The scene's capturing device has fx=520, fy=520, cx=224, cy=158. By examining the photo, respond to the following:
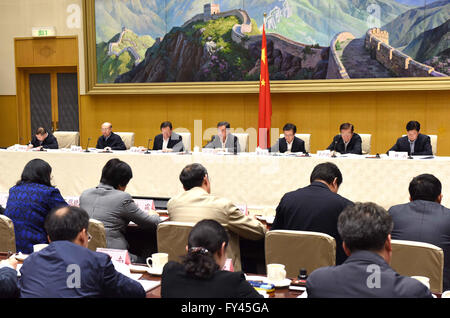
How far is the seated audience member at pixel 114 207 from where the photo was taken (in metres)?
3.48

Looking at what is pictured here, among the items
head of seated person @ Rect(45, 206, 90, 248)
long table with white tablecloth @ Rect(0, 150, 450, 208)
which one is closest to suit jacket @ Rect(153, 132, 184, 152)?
long table with white tablecloth @ Rect(0, 150, 450, 208)

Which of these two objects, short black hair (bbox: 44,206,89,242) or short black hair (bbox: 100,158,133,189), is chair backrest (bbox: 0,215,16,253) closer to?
short black hair (bbox: 100,158,133,189)

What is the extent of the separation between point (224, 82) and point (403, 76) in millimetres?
2848

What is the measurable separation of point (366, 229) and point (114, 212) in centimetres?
205

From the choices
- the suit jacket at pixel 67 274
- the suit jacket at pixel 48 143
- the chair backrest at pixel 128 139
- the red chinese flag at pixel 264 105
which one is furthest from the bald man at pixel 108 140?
the suit jacket at pixel 67 274

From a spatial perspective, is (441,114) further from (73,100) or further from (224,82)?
(73,100)

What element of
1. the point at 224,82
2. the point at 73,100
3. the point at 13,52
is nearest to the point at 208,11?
the point at 224,82

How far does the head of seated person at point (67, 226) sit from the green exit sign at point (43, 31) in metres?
8.37

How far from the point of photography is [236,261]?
3332mm

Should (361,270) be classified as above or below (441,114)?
below

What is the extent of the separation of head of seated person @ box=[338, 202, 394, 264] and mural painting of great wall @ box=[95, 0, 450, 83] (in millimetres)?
6472

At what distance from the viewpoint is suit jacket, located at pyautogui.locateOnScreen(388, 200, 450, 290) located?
2848 millimetres

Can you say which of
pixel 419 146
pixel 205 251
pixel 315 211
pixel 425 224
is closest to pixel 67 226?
pixel 205 251
